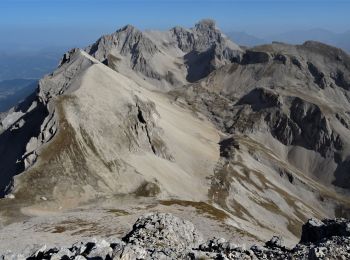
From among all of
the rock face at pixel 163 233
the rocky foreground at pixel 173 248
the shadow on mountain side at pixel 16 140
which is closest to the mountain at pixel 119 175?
the shadow on mountain side at pixel 16 140

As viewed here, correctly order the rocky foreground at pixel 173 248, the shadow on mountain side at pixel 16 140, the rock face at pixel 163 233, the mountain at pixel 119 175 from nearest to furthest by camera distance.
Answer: the rocky foreground at pixel 173 248
the rock face at pixel 163 233
the mountain at pixel 119 175
the shadow on mountain side at pixel 16 140

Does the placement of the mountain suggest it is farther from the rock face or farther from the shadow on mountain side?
the rock face

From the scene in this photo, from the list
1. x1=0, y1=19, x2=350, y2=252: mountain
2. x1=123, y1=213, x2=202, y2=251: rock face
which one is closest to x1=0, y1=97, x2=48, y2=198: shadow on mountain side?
x1=0, y1=19, x2=350, y2=252: mountain

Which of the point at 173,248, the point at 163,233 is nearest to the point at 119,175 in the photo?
the point at 163,233

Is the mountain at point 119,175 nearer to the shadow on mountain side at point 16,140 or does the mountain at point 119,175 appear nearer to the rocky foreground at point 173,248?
the shadow on mountain side at point 16,140

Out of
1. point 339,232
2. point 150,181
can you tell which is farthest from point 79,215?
point 339,232

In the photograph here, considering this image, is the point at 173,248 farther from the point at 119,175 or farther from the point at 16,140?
the point at 16,140

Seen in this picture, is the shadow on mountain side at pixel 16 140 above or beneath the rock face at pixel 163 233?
beneath

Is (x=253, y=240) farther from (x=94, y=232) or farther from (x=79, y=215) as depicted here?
(x=79, y=215)

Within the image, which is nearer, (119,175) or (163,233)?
(163,233)
